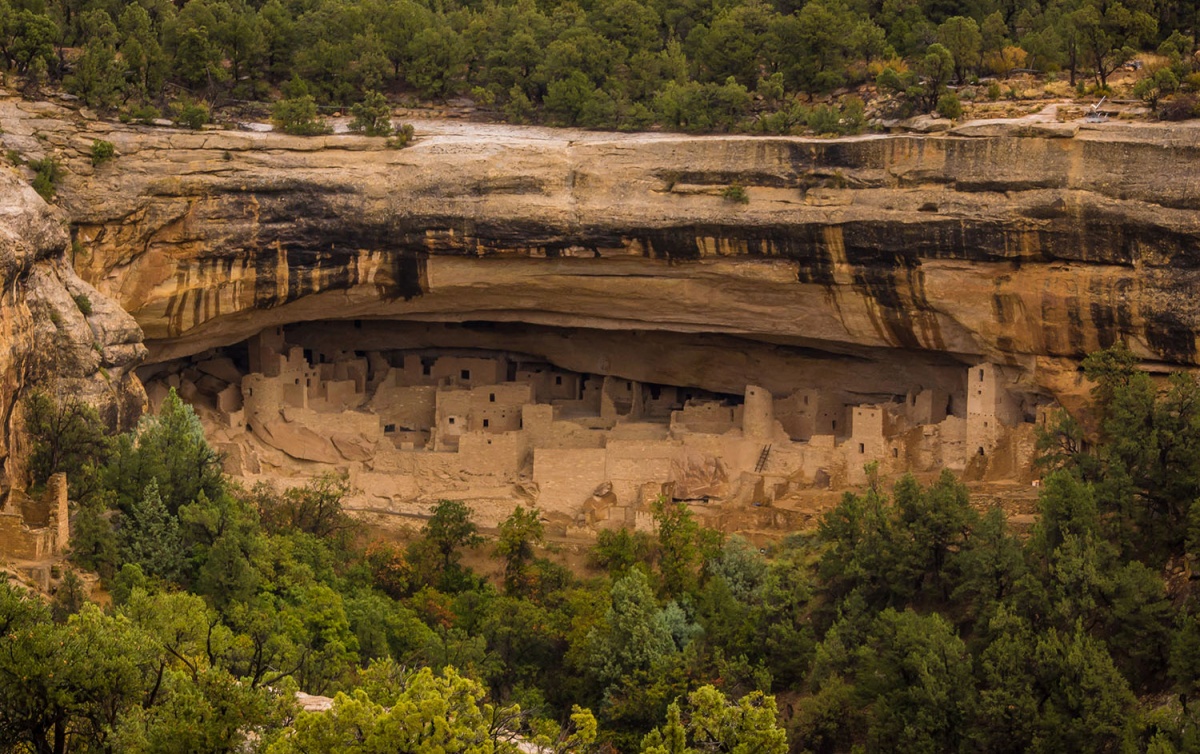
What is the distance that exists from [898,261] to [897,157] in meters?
1.64

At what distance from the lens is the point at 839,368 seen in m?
35.7

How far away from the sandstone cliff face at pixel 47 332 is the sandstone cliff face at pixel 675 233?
73.0 inches

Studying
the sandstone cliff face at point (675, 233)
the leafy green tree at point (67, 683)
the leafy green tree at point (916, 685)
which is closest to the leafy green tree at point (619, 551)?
the sandstone cliff face at point (675, 233)

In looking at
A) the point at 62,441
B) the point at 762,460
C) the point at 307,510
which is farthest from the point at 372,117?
the point at 62,441

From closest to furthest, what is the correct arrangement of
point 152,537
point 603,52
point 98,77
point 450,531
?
point 152,537
point 450,531
point 98,77
point 603,52

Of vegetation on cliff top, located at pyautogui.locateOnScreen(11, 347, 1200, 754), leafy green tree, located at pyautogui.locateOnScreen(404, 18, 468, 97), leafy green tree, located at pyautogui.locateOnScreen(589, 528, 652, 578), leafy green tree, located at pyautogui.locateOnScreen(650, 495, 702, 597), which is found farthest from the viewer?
leafy green tree, located at pyautogui.locateOnScreen(404, 18, 468, 97)

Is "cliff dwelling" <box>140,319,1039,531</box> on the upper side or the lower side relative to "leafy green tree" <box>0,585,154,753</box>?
upper

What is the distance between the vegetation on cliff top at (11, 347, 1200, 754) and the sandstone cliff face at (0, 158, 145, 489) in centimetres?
46

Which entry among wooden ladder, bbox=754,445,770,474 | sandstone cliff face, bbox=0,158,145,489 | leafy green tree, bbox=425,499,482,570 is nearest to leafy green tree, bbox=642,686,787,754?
sandstone cliff face, bbox=0,158,145,489

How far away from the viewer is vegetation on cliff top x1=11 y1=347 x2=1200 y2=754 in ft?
80.0

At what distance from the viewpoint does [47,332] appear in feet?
93.1

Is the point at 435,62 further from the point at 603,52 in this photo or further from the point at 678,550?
the point at 678,550

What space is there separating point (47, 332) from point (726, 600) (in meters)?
10.1

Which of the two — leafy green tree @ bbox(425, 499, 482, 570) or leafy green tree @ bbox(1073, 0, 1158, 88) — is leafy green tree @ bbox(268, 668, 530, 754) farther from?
leafy green tree @ bbox(1073, 0, 1158, 88)
